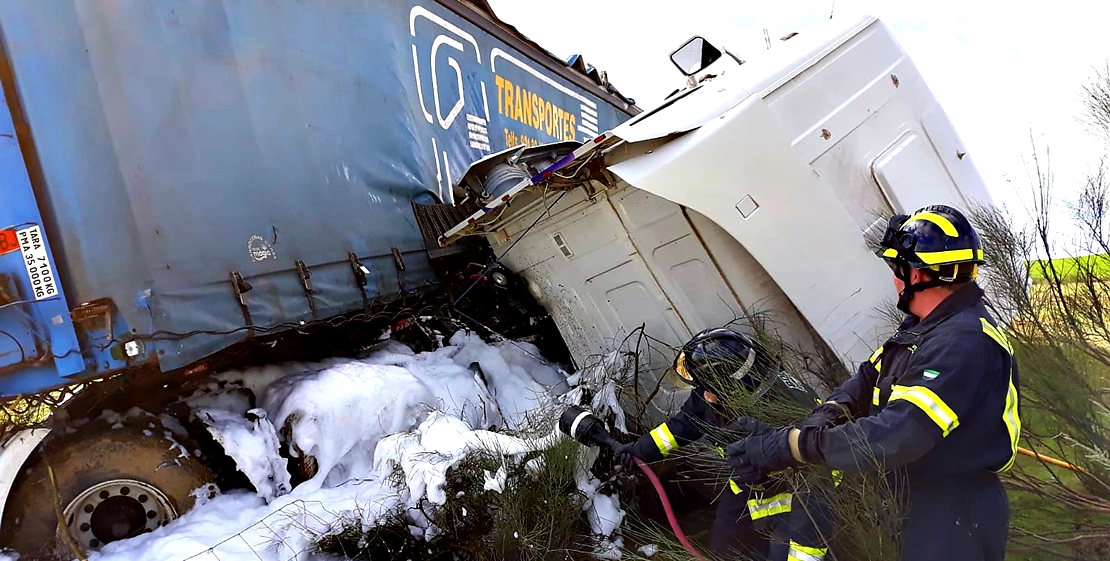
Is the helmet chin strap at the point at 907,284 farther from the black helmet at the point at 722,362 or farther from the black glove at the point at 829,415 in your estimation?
the black helmet at the point at 722,362

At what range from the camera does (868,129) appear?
347 centimetres

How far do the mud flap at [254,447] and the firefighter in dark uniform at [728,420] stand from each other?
143 centimetres

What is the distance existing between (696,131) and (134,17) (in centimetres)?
221

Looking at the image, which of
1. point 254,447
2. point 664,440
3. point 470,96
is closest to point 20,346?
point 254,447

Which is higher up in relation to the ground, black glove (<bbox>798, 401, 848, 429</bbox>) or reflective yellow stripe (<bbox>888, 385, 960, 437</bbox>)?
reflective yellow stripe (<bbox>888, 385, 960, 437</bbox>)

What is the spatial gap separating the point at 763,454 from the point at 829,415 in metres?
0.36

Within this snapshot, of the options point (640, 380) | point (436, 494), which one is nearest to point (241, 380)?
point (436, 494)

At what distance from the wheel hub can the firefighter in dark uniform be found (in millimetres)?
1819

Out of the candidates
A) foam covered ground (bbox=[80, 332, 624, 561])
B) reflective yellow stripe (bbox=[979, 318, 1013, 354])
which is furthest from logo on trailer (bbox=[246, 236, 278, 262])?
reflective yellow stripe (bbox=[979, 318, 1013, 354])

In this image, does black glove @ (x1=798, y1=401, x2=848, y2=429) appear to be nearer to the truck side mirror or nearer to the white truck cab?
the white truck cab

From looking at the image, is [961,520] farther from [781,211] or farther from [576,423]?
[781,211]

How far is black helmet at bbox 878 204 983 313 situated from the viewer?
1.91 metres

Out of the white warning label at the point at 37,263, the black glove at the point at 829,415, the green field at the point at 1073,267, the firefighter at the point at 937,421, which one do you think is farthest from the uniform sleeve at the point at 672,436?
the white warning label at the point at 37,263

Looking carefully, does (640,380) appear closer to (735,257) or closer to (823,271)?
(735,257)
